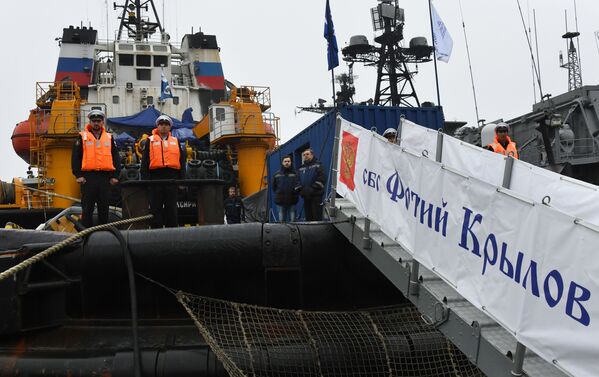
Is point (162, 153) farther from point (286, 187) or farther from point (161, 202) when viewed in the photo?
point (286, 187)

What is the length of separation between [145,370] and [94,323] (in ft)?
3.40

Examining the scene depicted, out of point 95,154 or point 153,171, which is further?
point 153,171

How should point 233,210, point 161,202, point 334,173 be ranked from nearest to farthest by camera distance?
point 334,173 < point 161,202 < point 233,210

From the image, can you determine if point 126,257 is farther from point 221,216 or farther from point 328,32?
point 328,32

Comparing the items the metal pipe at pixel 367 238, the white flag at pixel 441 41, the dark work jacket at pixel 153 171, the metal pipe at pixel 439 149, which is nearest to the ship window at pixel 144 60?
the white flag at pixel 441 41

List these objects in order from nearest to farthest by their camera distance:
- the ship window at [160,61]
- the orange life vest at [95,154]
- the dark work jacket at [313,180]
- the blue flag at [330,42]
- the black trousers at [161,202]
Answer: the orange life vest at [95,154] < the black trousers at [161,202] < the dark work jacket at [313,180] < the blue flag at [330,42] < the ship window at [160,61]

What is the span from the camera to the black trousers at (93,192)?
6.46 metres

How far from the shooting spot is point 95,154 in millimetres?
6457

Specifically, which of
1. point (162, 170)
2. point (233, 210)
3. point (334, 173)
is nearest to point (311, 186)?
point (334, 173)

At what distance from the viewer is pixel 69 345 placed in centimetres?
566

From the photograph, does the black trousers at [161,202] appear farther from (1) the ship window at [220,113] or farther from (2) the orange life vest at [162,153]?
(1) the ship window at [220,113]

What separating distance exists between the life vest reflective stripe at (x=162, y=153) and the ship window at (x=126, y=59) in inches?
561

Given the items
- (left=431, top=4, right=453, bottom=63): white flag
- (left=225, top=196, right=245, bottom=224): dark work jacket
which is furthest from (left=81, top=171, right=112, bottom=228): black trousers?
(left=431, top=4, right=453, bottom=63): white flag

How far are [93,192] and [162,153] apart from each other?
880 millimetres
